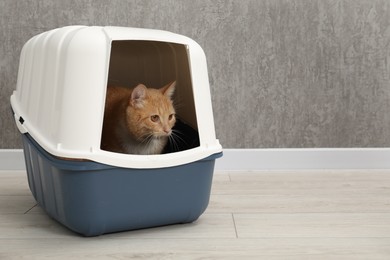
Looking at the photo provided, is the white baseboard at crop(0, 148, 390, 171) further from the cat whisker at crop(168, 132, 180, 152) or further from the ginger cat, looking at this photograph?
the ginger cat

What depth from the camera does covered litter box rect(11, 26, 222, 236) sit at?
1.16 m

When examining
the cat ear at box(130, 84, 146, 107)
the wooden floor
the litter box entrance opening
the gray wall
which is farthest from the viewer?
the gray wall

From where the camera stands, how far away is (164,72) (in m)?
1.66

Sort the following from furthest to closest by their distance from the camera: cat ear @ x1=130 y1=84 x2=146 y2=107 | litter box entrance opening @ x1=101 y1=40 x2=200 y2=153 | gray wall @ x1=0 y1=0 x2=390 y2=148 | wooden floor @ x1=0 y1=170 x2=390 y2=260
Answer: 1. gray wall @ x1=0 y1=0 x2=390 y2=148
2. litter box entrance opening @ x1=101 y1=40 x2=200 y2=153
3. cat ear @ x1=130 y1=84 x2=146 y2=107
4. wooden floor @ x1=0 y1=170 x2=390 y2=260

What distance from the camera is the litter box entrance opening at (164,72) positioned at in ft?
A: 4.93

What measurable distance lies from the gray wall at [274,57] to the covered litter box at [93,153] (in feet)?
2.01

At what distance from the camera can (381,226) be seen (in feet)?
4.39

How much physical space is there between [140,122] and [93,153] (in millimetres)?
254

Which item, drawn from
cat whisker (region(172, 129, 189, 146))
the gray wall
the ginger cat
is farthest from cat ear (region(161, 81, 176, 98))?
the gray wall

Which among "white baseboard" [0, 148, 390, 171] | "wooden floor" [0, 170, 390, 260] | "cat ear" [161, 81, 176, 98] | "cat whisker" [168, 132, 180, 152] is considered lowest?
"white baseboard" [0, 148, 390, 171]

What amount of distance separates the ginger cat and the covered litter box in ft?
0.35

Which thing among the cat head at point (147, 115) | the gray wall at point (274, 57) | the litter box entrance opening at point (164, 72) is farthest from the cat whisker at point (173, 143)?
the gray wall at point (274, 57)

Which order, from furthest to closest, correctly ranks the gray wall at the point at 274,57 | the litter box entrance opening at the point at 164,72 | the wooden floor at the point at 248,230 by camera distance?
the gray wall at the point at 274,57
the litter box entrance opening at the point at 164,72
the wooden floor at the point at 248,230

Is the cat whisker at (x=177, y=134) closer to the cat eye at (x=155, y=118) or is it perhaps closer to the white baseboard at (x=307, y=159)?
the cat eye at (x=155, y=118)
